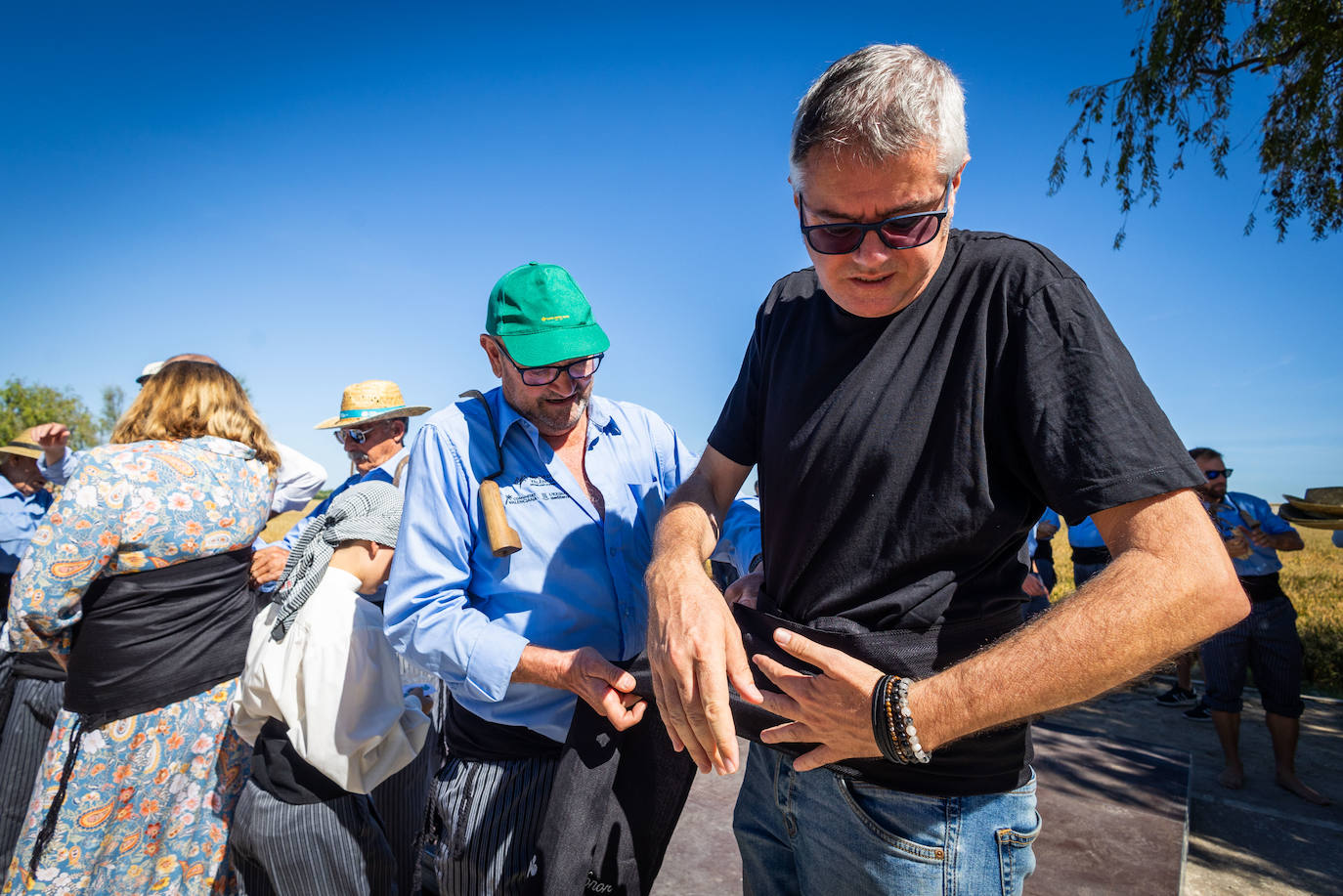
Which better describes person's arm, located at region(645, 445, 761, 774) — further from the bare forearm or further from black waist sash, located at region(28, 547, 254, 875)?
black waist sash, located at region(28, 547, 254, 875)

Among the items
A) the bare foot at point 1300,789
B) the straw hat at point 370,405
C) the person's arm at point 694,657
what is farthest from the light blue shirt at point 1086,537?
the person's arm at point 694,657

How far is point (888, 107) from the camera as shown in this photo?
1.26 m

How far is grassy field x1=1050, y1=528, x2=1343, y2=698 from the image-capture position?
8742 mm

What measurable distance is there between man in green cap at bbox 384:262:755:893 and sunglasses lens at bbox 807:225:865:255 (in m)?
0.98

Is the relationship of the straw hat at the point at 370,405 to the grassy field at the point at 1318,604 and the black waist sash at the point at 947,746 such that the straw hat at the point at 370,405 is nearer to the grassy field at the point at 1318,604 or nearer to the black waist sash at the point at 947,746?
the black waist sash at the point at 947,746

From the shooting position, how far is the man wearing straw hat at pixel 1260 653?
18.5 feet

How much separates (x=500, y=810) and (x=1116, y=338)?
190cm

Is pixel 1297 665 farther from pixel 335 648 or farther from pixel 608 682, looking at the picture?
pixel 335 648

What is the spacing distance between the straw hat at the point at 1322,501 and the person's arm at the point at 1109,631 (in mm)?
6199

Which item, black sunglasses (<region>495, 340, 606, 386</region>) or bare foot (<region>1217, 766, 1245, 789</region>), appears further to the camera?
bare foot (<region>1217, 766, 1245, 789</region>)

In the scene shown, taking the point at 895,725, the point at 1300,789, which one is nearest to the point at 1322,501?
the point at 1300,789

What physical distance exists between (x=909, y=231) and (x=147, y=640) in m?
3.41

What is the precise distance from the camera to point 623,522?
7.33 feet

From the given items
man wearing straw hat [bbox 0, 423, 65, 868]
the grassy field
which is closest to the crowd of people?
man wearing straw hat [bbox 0, 423, 65, 868]
